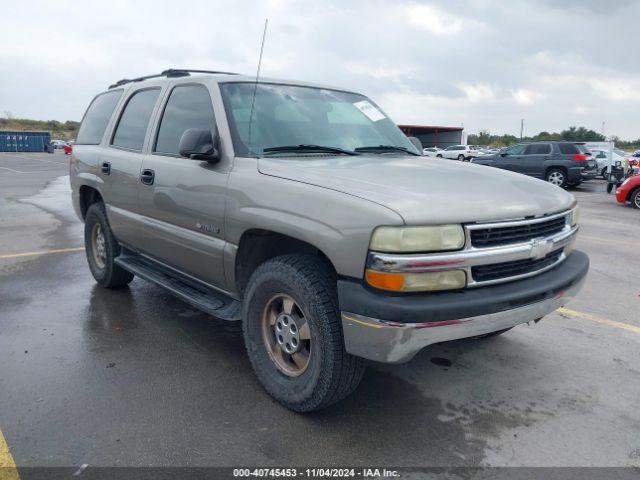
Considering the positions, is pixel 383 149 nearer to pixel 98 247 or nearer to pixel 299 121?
pixel 299 121

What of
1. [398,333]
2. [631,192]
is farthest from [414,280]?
[631,192]

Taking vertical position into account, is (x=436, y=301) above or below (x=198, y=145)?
below

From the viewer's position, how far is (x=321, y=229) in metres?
2.56

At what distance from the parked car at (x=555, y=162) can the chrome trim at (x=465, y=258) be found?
15587 millimetres

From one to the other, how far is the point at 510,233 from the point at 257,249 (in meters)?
1.45

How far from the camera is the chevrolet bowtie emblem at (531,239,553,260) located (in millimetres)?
2758

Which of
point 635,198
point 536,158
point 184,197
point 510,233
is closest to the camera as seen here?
point 510,233

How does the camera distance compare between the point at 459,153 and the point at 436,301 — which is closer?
the point at 436,301

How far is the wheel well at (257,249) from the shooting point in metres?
3.05

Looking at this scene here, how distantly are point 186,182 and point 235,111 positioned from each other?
58cm

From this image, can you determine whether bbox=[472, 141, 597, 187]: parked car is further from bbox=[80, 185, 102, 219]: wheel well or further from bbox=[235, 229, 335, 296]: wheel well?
bbox=[235, 229, 335, 296]: wheel well

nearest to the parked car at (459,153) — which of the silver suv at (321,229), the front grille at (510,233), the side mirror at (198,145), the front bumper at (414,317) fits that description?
the silver suv at (321,229)

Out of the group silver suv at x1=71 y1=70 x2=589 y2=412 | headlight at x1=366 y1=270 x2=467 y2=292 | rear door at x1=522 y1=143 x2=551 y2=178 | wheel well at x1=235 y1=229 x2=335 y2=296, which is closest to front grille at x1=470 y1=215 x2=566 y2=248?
silver suv at x1=71 y1=70 x2=589 y2=412

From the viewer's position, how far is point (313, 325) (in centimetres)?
264
